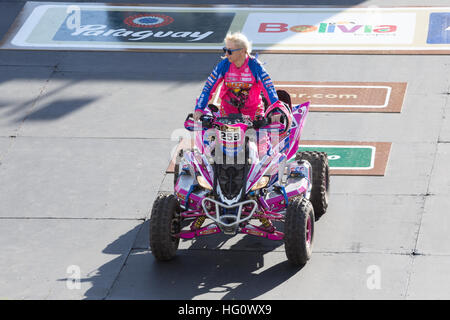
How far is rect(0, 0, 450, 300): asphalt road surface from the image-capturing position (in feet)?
31.5

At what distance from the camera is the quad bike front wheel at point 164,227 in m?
9.66

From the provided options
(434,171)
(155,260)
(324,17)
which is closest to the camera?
(155,260)

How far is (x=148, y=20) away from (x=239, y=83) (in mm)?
7817

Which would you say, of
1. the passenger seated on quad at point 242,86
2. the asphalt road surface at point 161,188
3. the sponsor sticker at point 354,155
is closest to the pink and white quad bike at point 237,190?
the passenger seated on quad at point 242,86

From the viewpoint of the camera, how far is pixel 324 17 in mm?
17531

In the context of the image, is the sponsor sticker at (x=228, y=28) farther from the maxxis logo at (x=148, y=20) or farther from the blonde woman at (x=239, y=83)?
the blonde woman at (x=239, y=83)

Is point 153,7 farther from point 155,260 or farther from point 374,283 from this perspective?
point 374,283

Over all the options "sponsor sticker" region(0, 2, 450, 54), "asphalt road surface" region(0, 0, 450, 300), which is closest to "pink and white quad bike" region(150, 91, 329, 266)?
"asphalt road surface" region(0, 0, 450, 300)

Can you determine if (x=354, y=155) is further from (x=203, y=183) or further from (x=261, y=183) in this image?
(x=203, y=183)

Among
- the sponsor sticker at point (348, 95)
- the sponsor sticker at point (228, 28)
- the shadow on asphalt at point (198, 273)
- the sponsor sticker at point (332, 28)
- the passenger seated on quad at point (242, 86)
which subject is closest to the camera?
the shadow on asphalt at point (198, 273)

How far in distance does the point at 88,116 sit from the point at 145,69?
6.63 feet

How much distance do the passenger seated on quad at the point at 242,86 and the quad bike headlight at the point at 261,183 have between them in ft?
2.28

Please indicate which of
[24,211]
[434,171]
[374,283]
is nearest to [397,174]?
[434,171]

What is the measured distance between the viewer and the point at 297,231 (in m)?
9.44
